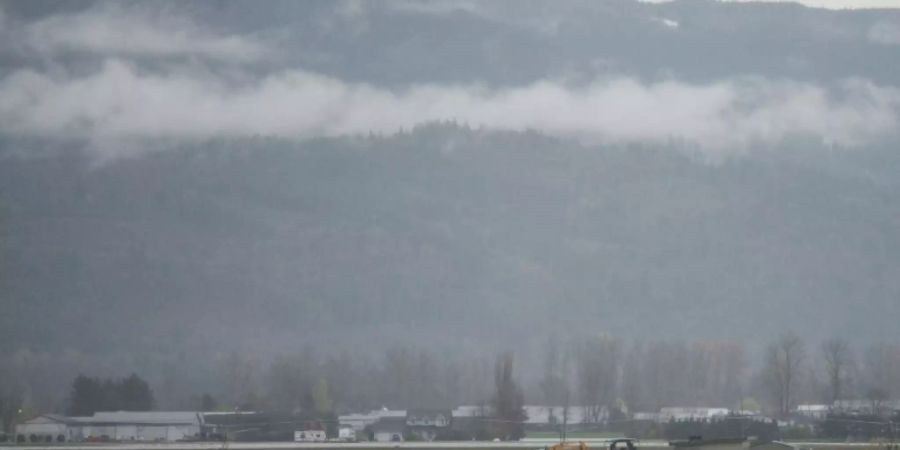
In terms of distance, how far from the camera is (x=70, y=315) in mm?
199500

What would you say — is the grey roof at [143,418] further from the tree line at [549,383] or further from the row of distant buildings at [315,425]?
the tree line at [549,383]

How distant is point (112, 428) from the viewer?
100 metres

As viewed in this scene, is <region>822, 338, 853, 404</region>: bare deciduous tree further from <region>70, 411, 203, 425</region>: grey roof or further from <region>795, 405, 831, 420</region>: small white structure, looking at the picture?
<region>70, 411, 203, 425</region>: grey roof

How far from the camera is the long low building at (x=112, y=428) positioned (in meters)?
97.5

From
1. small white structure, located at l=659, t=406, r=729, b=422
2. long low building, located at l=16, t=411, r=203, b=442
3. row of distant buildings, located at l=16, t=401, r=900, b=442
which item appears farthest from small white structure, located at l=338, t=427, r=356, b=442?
small white structure, located at l=659, t=406, r=729, b=422

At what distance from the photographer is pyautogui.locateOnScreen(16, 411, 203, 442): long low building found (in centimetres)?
9750

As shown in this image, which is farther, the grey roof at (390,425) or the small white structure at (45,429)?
the grey roof at (390,425)

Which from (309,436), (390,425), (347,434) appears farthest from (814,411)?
(309,436)

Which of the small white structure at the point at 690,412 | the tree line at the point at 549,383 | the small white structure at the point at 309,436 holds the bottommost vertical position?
the small white structure at the point at 309,436

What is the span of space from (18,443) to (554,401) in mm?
46545

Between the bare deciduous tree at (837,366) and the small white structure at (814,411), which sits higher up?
the bare deciduous tree at (837,366)

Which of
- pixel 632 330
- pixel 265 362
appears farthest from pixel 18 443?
pixel 632 330

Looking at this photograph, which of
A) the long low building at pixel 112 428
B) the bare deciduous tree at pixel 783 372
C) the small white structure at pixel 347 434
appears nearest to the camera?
the small white structure at pixel 347 434

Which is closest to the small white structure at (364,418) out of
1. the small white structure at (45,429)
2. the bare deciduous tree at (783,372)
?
the small white structure at (45,429)
